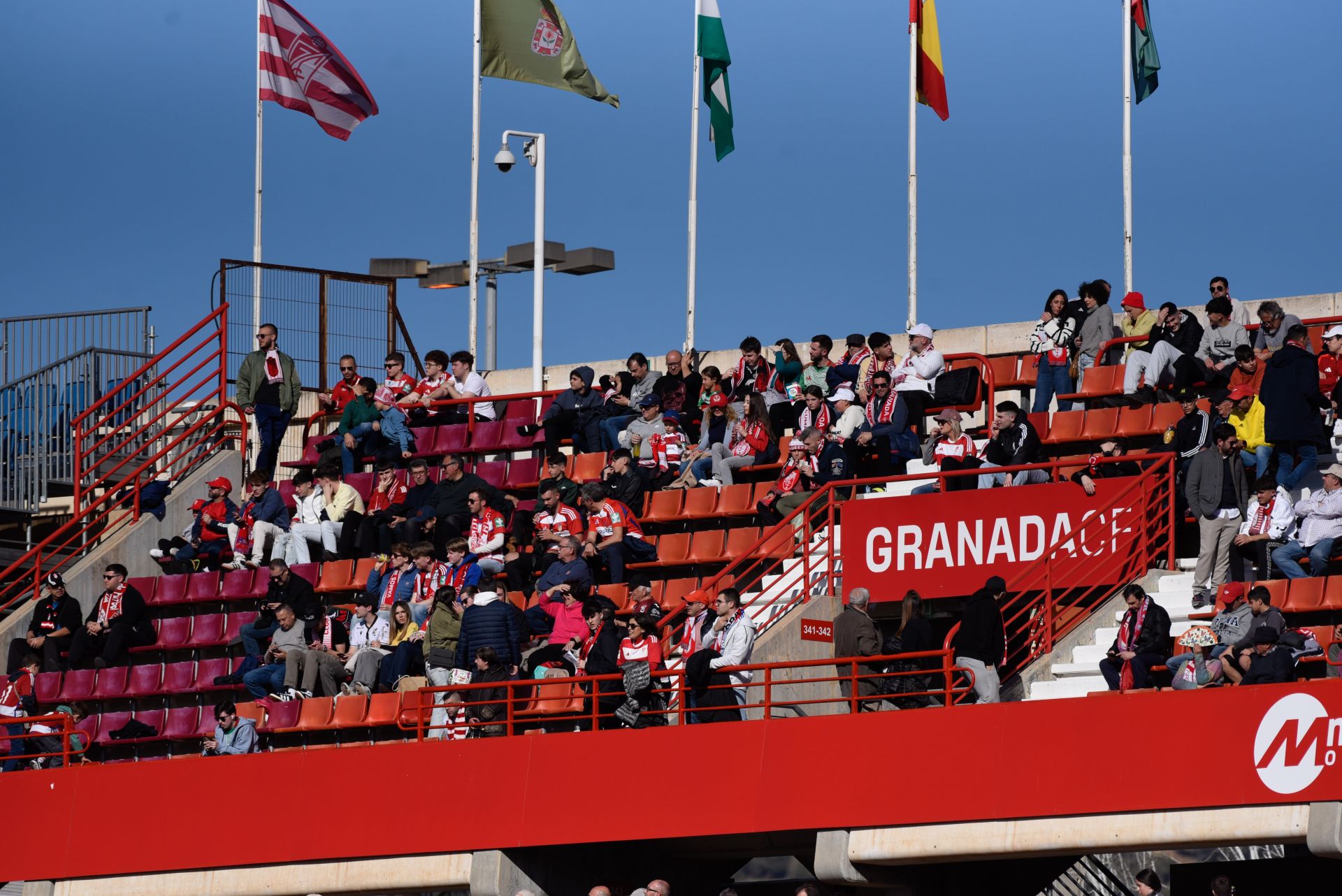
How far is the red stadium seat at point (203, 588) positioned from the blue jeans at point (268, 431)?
2.03 m

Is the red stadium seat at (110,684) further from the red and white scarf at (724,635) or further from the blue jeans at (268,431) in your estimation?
the red and white scarf at (724,635)

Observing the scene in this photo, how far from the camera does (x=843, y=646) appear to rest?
17359mm

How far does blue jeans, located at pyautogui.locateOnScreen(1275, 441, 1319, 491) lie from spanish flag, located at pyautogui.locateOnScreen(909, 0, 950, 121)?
10.4 m

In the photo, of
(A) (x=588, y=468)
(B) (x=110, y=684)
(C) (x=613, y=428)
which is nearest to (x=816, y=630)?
(C) (x=613, y=428)

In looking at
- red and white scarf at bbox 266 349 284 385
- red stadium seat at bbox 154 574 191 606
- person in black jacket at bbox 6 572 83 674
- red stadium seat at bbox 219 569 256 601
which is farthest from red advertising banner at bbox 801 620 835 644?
red and white scarf at bbox 266 349 284 385

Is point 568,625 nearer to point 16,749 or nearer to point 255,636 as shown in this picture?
point 255,636

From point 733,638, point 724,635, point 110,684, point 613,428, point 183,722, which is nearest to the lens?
point 733,638

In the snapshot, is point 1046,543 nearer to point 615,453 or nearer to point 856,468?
point 856,468

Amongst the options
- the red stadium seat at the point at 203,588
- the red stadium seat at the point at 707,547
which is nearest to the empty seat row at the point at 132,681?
the red stadium seat at the point at 203,588

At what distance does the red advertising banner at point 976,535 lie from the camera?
18.3 meters

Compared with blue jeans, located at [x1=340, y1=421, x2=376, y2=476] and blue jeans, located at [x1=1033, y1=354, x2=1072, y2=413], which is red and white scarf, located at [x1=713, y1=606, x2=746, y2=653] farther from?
blue jeans, located at [x1=340, y1=421, x2=376, y2=476]

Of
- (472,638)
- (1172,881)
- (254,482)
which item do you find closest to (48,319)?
(254,482)

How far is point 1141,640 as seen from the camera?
16391 millimetres

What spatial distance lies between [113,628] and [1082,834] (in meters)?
10.4
